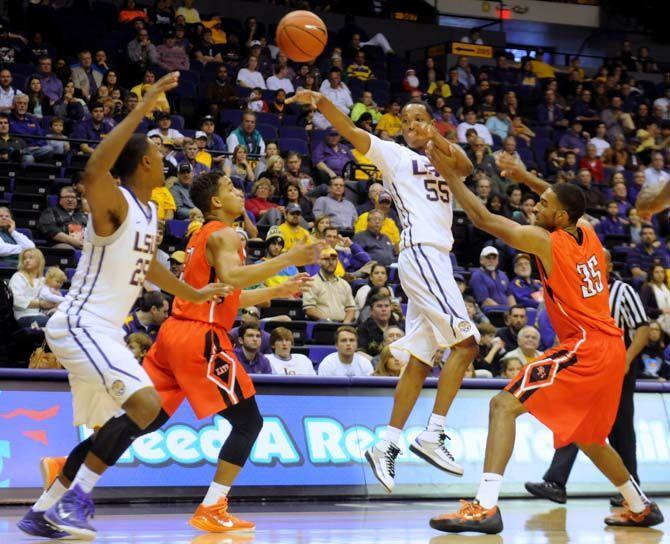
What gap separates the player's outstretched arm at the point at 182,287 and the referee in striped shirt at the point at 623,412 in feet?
11.3

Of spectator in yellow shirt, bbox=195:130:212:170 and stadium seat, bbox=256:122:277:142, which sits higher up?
stadium seat, bbox=256:122:277:142

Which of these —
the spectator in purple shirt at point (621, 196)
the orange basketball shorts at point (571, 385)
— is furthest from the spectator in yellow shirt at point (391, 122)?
the orange basketball shorts at point (571, 385)

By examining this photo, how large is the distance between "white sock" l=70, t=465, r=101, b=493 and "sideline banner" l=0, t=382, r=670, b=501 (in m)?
2.12

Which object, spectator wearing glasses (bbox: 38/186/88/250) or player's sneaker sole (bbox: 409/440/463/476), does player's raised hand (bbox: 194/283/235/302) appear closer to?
player's sneaker sole (bbox: 409/440/463/476)

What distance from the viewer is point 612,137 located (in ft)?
71.1

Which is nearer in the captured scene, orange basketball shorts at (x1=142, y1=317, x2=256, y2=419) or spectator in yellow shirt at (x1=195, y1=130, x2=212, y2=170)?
orange basketball shorts at (x1=142, y1=317, x2=256, y2=419)

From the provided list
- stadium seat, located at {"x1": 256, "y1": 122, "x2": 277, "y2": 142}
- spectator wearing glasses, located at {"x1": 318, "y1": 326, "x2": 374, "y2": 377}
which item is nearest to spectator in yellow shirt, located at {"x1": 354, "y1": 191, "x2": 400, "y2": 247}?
stadium seat, located at {"x1": 256, "y1": 122, "x2": 277, "y2": 142}

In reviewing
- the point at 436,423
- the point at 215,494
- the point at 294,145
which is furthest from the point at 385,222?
the point at 215,494

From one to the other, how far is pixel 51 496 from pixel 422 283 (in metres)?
2.61

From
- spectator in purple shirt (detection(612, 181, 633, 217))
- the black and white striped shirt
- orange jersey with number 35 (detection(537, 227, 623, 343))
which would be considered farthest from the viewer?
spectator in purple shirt (detection(612, 181, 633, 217))

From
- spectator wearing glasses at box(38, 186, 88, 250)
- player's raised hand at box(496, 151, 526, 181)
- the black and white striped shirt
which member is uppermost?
player's raised hand at box(496, 151, 526, 181)

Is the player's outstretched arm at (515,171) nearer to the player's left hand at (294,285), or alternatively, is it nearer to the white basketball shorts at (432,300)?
the white basketball shorts at (432,300)

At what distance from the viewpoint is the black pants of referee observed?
831 centimetres

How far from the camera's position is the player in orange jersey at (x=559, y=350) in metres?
6.30
